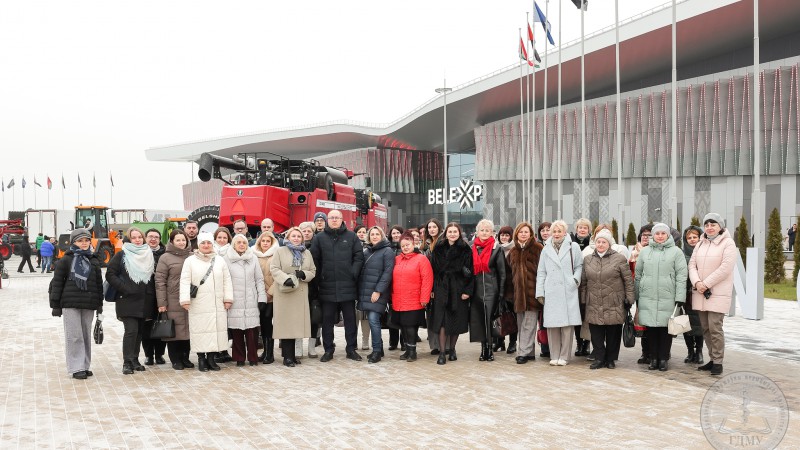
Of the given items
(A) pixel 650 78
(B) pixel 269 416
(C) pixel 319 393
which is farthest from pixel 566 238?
(A) pixel 650 78

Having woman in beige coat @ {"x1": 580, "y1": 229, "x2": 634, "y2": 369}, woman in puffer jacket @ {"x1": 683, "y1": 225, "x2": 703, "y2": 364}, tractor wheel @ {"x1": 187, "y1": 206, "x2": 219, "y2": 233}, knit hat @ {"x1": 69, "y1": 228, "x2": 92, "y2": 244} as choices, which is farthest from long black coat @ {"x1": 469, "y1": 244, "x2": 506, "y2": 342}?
tractor wheel @ {"x1": 187, "y1": 206, "x2": 219, "y2": 233}

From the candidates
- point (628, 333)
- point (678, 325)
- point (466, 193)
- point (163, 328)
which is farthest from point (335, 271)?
point (466, 193)

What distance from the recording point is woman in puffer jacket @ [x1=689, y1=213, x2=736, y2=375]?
8086mm

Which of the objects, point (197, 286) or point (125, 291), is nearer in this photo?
point (125, 291)

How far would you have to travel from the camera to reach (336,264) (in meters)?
9.36

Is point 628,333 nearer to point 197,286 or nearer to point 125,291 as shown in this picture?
point 197,286

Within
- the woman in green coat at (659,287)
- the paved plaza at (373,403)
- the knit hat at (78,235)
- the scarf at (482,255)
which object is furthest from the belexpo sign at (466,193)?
the knit hat at (78,235)

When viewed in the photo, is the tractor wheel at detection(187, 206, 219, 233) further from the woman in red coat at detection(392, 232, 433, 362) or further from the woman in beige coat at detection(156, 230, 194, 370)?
the woman in red coat at detection(392, 232, 433, 362)

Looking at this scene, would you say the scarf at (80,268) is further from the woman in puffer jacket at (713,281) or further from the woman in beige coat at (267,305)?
the woman in puffer jacket at (713,281)

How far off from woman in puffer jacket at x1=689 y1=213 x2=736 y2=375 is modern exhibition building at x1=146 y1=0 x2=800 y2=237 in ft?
54.2

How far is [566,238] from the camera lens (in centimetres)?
898

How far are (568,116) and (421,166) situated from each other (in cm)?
2525

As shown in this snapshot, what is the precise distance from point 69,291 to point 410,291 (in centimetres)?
408

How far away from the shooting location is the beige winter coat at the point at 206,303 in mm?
8578
